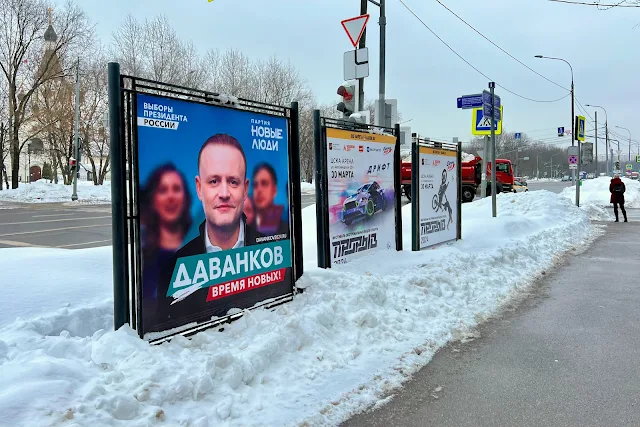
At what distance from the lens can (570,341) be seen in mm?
5180

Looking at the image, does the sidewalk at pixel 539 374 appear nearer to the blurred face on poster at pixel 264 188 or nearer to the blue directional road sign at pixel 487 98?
the blurred face on poster at pixel 264 188

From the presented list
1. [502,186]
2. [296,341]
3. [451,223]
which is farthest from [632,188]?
A: [296,341]

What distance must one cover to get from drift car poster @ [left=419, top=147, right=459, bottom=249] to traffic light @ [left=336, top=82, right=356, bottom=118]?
1.66m

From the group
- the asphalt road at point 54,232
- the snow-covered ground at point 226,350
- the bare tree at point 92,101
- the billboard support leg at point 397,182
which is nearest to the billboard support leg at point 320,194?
the snow-covered ground at point 226,350

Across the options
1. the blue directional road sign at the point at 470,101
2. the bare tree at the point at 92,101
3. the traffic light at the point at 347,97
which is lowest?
the traffic light at the point at 347,97

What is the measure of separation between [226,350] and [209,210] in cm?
129

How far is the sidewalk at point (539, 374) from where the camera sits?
3.49 m

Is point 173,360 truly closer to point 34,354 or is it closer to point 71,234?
point 34,354

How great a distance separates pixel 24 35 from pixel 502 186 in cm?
3429

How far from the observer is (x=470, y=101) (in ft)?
44.0

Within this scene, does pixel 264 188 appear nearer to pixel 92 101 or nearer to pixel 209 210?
pixel 209 210

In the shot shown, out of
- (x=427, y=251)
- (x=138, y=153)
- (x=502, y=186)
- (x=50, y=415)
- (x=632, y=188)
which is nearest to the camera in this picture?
(x=50, y=415)

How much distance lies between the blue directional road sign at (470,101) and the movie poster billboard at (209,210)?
30.5ft

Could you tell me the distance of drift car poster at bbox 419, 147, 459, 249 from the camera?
9.05 meters
